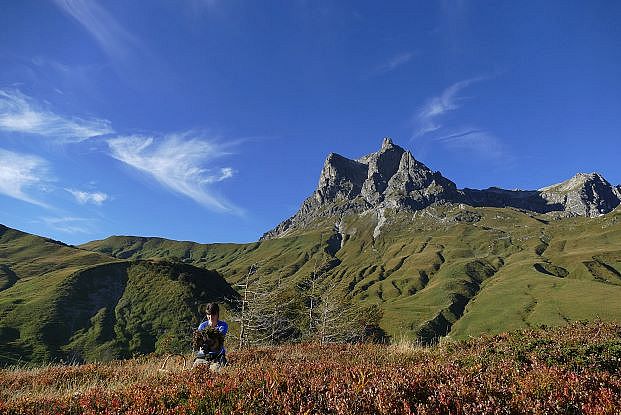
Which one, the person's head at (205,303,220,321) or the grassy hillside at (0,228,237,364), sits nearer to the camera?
the person's head at (205,303,220,321)

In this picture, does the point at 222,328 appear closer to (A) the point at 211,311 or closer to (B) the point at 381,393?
(A) the point at 211,311

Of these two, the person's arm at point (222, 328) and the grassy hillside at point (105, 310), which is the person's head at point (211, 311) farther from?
the grassy hillside at point (105, 310)

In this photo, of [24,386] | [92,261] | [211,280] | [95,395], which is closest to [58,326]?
[211,280]

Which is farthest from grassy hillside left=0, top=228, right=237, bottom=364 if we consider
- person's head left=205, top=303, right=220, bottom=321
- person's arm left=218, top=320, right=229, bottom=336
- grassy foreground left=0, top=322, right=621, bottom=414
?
grassy foreground left=0, top=322, right=621, bottom=414

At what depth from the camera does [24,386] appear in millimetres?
10867

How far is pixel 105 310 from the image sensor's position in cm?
9612

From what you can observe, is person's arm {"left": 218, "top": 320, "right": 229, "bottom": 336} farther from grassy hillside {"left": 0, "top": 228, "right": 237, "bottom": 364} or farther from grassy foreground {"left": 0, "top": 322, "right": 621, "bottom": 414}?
grassy hillside {"left": 0, "top": 228, "right": 237, "bottom": 364}

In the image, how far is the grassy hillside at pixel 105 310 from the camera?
79688 millimetres

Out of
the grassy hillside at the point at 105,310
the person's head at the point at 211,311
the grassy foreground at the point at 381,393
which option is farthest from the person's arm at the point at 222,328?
the grassy hillside at the point at 105,310

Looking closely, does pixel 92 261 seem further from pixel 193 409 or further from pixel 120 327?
pixel 193 409

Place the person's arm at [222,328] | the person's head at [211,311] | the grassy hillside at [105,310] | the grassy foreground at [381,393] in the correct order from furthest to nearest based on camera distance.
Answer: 1. the grassy hillside at [105,310]
2. the person's head at [211,311]
3. the person's arm at [222,328]
4. the grassy foreground at [381,393]

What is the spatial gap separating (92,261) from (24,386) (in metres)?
167

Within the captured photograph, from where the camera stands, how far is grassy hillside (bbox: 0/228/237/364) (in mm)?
79688

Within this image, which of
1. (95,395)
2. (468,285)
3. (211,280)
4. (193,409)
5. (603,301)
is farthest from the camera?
(468,285)
